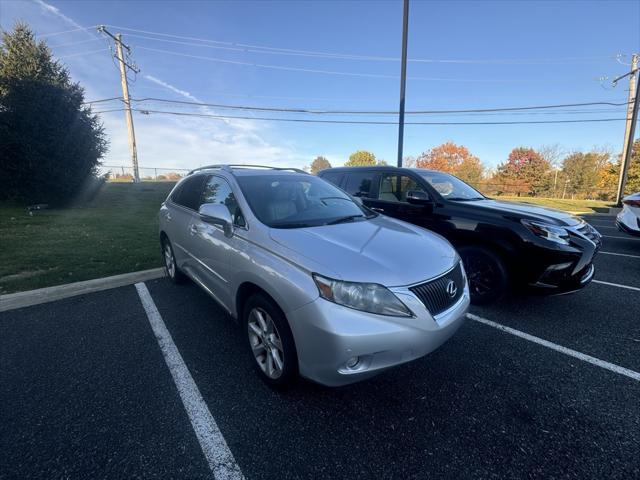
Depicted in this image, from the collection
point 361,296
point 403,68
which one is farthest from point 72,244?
point 403,68

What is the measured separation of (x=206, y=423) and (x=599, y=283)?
18.7 ft

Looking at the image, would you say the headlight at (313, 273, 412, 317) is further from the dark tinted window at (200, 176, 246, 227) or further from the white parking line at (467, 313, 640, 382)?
the white parking line at (467, 313, 640, 382)

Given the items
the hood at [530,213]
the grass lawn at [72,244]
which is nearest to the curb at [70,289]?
the grass lawn at [72,244]

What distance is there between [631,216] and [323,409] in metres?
7.73

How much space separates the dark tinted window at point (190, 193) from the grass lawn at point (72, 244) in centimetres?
179

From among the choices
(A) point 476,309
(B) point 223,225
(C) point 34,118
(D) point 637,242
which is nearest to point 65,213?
(C) point 34,118

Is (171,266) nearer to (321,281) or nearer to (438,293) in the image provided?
(321,281)

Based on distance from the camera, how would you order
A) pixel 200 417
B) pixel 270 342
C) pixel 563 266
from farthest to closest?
pixel 563 266 < pixel 270 342 < pixel 200 417

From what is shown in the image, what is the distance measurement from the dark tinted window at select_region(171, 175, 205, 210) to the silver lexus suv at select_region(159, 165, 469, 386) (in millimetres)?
562

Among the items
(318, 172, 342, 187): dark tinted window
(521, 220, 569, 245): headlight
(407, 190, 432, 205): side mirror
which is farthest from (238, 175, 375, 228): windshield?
(318, 172, 342, 187): dark tinted window

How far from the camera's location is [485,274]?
154 inches

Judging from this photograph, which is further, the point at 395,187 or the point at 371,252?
the point at 395,187

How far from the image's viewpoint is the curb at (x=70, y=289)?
3.97 m

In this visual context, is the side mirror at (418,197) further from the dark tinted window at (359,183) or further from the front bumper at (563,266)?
the front bumper at (563,266)
